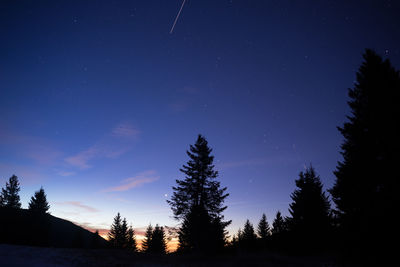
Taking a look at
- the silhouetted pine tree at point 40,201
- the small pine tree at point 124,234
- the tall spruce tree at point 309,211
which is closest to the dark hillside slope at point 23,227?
the silhouetted pine tree at point 40,201

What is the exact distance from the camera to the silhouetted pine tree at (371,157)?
9.68 meters

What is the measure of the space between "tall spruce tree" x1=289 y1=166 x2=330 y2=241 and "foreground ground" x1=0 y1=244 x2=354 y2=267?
19.6 feet

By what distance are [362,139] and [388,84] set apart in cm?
345

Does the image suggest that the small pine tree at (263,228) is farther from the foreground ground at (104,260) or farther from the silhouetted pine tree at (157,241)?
the foreground ground at (104,260)

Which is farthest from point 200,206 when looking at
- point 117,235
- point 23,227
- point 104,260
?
point 117,235

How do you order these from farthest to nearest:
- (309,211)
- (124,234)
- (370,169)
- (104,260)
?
(124,234)
(309,211)
(104,260)
(370,169)

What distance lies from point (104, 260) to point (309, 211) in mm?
19236

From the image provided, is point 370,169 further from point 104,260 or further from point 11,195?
point 11,195

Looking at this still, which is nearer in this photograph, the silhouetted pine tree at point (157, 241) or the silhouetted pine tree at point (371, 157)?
the silhouetted pine tree at point (371, 157)

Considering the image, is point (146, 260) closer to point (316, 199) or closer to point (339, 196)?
point (339, 196)

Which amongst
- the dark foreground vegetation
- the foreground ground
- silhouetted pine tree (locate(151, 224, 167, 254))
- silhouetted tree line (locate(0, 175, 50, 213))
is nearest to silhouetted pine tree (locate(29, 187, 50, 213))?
silhouetted tree line (locate(0, 175, 50, 213))

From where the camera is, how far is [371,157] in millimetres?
10750

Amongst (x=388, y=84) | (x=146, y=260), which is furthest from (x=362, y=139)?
(x=146, y=260)

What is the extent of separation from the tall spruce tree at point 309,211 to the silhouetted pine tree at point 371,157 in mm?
8216
